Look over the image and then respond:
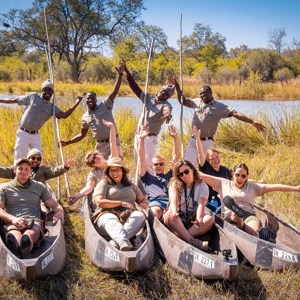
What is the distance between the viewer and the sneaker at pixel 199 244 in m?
4.87

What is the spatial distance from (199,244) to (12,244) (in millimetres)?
1957

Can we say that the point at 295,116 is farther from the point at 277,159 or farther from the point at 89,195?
the point at 89,195

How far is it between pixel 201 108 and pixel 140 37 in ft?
87.3

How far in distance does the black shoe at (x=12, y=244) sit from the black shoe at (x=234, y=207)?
2449mm

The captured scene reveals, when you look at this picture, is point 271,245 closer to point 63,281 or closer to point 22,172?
point 63,281

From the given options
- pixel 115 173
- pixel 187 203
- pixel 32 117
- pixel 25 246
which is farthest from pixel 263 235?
pixel 32 117

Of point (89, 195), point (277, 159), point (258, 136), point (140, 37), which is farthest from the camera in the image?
point (140, 37)

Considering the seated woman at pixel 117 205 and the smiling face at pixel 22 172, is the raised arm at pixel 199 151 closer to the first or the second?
the seated woman at pixel 117 205

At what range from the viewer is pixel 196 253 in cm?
460

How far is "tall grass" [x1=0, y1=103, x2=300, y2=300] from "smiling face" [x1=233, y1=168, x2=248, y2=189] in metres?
0.95

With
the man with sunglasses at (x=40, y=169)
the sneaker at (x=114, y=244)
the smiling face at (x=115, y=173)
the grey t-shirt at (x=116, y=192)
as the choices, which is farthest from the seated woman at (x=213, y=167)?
the sneaker at (x=114, y=244)

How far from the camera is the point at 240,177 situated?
547 centimetres

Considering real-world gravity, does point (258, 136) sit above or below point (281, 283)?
above

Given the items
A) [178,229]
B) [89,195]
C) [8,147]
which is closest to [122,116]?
[8,147]
